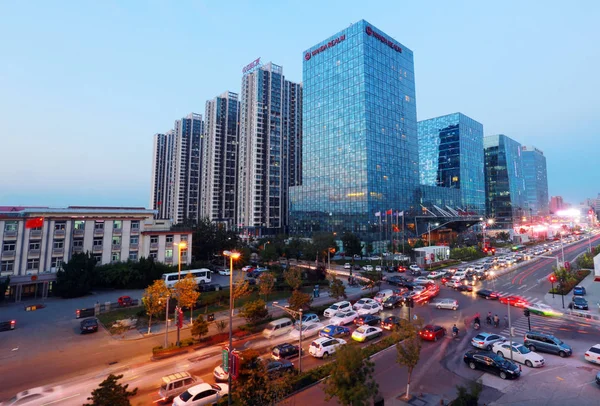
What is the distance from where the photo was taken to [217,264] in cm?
8138

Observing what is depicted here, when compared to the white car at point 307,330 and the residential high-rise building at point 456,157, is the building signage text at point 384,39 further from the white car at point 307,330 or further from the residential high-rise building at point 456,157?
the white car at point 307,330

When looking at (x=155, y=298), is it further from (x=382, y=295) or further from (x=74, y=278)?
(x=382, y=295)

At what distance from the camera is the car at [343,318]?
36.0 m

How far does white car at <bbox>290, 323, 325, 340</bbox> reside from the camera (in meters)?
32.1

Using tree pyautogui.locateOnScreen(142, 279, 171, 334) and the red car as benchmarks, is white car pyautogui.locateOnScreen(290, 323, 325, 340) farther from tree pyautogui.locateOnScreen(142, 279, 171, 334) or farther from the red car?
the red car

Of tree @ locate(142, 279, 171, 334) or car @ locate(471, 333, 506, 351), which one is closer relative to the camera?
car @ locate(471, 333, 506, 351)

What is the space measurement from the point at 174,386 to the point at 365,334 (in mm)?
18220

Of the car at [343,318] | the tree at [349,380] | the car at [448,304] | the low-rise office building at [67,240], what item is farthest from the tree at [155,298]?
the car at [448,304]

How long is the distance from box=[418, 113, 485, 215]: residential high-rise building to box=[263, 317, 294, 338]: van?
138 metres

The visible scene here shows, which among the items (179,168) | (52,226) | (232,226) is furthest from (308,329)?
(179,168)

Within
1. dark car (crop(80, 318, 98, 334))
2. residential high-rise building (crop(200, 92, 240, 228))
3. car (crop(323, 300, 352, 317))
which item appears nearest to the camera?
dark car (crop(80, 318, 98, 334))

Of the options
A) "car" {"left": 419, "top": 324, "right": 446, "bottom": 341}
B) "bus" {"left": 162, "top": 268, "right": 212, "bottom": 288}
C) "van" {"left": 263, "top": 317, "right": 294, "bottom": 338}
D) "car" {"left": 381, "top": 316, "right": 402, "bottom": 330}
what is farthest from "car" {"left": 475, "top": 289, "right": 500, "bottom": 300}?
"bus" {"left": 162, "top": 268, "right": 212, "bottom": 288}

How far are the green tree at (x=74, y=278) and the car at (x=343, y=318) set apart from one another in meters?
40.2

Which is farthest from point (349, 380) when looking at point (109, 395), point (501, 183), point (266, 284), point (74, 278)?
point (501, 183)
